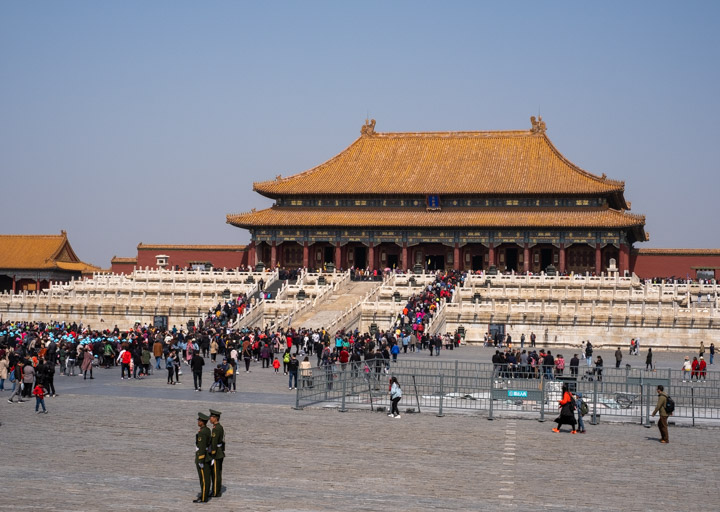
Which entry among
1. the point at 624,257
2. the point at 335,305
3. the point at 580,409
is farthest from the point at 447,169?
the point at 580,409

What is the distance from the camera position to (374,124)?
8262 centimetres

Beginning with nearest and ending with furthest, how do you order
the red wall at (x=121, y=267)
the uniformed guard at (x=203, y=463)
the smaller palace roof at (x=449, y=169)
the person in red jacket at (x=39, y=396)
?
the uniformed guard at (x=203, y=463) < the person in red jacket at (x=39, y=396) < the smaller palace roof at (x=449, y=169) < the red wall at (x=121, y=267)

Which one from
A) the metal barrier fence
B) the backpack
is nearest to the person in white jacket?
the metal barrier fence

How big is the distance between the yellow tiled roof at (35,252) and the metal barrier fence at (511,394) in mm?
55594

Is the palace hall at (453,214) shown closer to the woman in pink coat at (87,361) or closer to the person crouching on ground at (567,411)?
the woman in pink coat at (87,361)

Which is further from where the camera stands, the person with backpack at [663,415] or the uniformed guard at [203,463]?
the person with backpack at [663,415]

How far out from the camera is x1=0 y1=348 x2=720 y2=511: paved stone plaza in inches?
585

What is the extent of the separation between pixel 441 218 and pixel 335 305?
2225 centimetres

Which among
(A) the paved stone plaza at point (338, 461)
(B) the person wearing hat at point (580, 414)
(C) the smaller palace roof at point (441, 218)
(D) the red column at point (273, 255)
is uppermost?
(C) the smaller palace roof at point (441, 218)

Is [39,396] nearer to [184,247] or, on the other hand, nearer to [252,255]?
[252,255]

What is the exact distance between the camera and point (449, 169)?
76.4m

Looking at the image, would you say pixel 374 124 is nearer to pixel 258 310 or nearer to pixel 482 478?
pixel 258 310

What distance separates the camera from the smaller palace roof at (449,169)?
72.1 meters

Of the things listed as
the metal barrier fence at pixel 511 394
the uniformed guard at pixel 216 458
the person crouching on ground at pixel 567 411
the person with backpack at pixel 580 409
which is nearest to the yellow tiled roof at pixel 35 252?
the metal barrier fence at pixel 511 394
